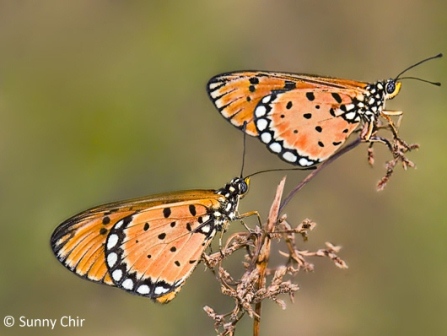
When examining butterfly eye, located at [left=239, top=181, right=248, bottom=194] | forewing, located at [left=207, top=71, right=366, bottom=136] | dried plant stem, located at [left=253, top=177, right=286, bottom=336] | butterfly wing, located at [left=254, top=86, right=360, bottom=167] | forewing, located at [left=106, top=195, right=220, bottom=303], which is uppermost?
forewing, located at [left=207, top=71, right=366, bottom=136]

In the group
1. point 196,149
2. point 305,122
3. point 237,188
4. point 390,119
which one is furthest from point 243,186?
point 196,149

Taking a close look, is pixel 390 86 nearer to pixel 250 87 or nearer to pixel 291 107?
pixel 291 107

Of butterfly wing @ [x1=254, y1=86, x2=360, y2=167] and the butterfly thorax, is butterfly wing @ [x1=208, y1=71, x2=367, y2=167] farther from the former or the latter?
the butterfly thorax

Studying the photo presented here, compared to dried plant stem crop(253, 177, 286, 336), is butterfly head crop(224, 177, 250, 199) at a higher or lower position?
higher

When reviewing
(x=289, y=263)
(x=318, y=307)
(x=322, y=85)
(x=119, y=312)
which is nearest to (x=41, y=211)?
(x=119, y=312)

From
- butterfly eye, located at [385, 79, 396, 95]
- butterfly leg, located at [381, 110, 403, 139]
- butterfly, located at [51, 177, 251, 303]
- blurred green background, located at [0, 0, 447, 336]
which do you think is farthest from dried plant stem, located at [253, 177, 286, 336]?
blurred green background, located at [0, 0, 447, 336]

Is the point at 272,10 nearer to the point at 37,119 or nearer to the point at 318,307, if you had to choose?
the point at 37,119
